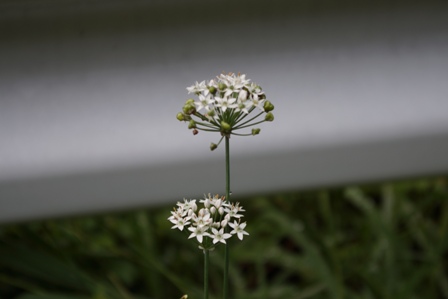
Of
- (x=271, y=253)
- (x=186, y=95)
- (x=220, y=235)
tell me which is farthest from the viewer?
(x=271, y=253)

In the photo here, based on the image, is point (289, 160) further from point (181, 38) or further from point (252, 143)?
point (181, 38)

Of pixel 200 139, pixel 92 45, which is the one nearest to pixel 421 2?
pixel 200 139

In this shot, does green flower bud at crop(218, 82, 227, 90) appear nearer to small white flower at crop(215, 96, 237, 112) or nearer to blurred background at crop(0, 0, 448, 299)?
small white flower at crop(215, 96, 237, 112)

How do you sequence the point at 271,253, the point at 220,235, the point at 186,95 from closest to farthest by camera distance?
the point at 220,235 → the point at 186,95 → the point at 271,253

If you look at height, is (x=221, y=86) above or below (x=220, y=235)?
above

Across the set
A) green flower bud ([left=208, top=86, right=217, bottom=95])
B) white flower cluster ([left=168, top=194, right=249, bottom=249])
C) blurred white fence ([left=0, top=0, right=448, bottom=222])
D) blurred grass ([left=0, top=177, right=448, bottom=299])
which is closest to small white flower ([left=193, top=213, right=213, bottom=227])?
white flower cluster ([left=168, top=194, right=249, bottom=249])

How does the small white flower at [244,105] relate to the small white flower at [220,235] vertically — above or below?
above

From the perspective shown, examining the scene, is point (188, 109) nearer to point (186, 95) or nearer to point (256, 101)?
point (256, 101)

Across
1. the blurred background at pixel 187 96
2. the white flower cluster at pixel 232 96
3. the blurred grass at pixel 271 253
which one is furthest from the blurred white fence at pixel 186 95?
the white flower cluster at pixel 232 96

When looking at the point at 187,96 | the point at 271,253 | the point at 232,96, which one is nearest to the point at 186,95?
the point at 187,96

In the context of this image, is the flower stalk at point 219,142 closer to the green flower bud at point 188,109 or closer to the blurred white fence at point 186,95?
the green flower bud at point 188,109
